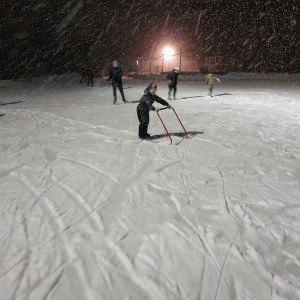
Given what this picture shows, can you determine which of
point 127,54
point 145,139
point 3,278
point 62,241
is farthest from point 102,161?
point 127,54

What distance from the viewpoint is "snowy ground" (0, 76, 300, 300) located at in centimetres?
220

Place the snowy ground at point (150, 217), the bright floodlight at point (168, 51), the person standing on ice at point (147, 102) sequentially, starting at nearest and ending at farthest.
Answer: the snowy ground at point (150, 217), the person standing on ice at point (147, 102), the bright floodlight at point (168, 51)

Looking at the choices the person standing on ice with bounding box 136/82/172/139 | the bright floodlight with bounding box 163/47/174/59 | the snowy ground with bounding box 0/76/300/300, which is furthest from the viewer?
the bright floodlight with bounding box 163/47/174/59

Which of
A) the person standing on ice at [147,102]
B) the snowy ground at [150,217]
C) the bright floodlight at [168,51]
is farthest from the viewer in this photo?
the bright floodlight at [168,51]

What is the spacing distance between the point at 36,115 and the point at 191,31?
30371mm

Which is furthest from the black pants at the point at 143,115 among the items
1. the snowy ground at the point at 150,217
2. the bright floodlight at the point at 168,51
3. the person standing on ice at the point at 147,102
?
the bright floodlight at the point at 168,51

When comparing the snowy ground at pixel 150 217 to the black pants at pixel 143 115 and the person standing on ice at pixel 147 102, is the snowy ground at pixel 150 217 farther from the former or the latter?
the person standing on ice at pixel 147 102

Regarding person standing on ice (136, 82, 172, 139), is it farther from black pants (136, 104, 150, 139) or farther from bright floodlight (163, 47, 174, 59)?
bright floodlight (163, 47, 174, 59)

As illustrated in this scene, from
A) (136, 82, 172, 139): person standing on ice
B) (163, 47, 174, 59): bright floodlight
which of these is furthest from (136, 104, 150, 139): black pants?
(163, 47, 174, 59): bright floodlight

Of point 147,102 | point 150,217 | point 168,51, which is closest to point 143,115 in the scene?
point 147,102

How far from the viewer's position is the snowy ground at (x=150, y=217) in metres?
2.20

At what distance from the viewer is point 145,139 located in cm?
626

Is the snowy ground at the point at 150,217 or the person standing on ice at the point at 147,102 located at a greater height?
the person standing on ice at the point at 147,102

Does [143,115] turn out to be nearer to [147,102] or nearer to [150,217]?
[147,102]
